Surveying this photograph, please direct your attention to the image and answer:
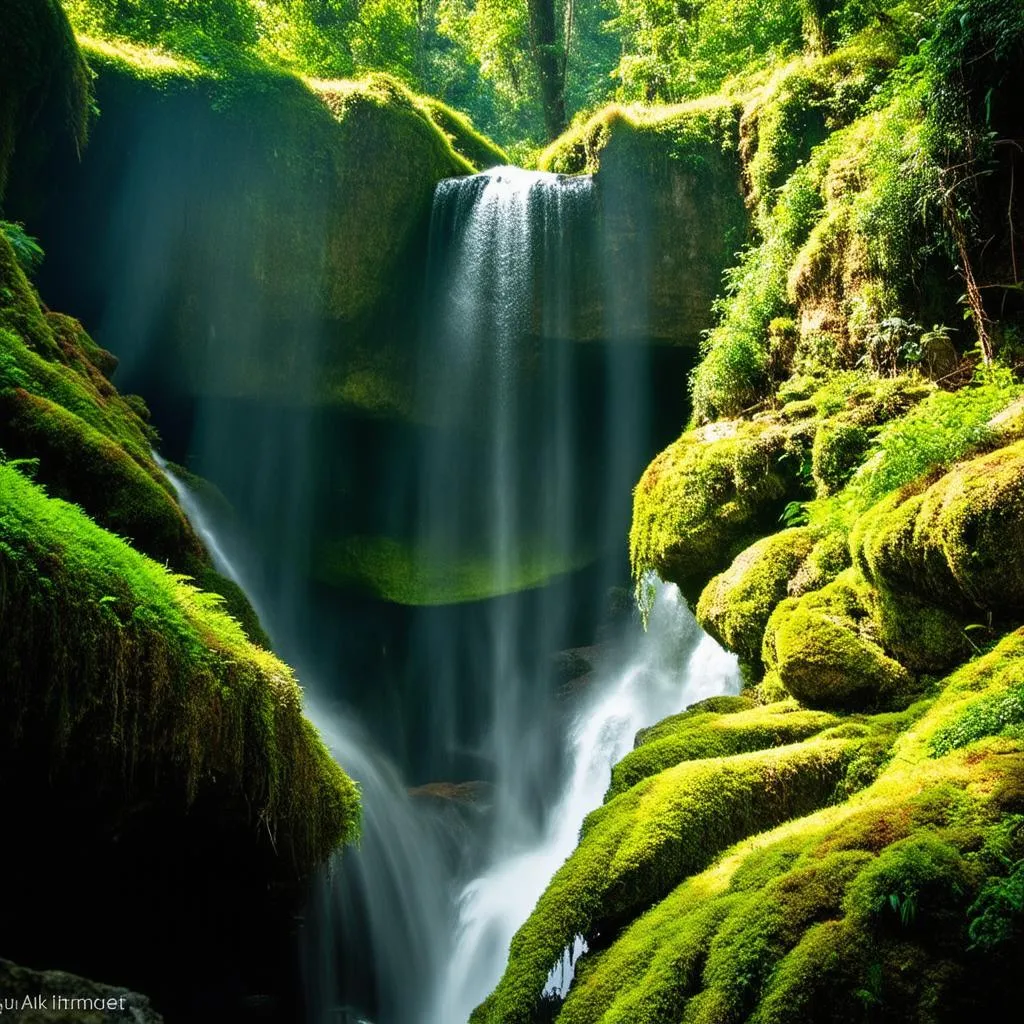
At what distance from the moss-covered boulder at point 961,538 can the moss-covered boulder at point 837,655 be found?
0.38 metres

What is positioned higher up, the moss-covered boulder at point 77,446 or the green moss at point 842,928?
the moss-covered boulder at point 77,446

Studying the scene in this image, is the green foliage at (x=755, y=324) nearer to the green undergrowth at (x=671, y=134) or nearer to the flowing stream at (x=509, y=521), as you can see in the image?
the flowing stream at (x=509, y=521)

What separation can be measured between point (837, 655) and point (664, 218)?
10.4 m

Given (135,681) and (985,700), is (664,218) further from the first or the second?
(135,681)

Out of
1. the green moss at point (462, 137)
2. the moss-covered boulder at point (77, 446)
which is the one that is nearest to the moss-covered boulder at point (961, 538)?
the moss-covered boulder at point (77, 446)

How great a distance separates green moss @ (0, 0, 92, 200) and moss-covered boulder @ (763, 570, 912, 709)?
9019 mm

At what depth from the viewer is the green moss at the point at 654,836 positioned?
10.3 ft

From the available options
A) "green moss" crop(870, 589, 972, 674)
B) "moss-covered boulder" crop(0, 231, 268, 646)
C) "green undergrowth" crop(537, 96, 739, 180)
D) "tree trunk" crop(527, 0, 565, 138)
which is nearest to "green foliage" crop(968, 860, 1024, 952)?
"green moss" crop(870, 589, 972, 674)

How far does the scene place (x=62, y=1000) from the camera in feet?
9.97

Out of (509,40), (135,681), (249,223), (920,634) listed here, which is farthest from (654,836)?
(509,40)

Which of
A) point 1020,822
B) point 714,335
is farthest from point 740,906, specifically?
point 714,335

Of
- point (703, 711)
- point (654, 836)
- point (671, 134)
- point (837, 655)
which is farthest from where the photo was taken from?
point (671, 134)

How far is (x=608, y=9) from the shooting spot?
28.5 m

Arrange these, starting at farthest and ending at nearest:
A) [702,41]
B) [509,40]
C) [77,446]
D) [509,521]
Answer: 1. [509,40]
2. [702,41]
3. [509,521]
4. [77,446]
